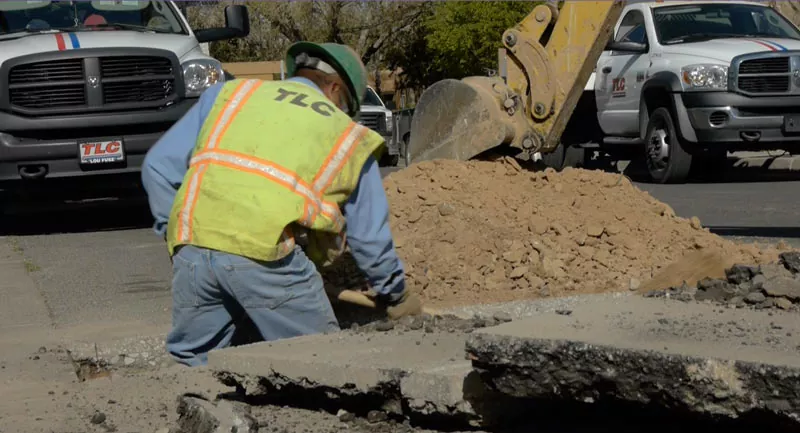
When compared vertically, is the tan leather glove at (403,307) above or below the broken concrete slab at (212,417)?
below

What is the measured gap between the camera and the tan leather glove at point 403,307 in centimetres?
523

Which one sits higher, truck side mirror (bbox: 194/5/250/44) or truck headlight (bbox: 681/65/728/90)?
truck side mirror (bbox: 194/5/250/44)

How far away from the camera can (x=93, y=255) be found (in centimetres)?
944

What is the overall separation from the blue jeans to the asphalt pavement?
1.57 metres

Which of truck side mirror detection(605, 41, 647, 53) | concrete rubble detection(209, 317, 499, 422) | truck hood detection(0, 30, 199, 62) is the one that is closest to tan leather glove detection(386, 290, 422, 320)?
concrete rubble detection(209, 317, 499, 422)

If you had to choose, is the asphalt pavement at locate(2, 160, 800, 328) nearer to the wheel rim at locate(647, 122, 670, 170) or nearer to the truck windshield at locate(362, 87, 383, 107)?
the wheel rim at locate(647, 122, 670, 170)

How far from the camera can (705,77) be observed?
1389 centimetres

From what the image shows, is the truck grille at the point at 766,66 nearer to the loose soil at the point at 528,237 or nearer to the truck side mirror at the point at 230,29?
the truck side mirror at the point at 230,29

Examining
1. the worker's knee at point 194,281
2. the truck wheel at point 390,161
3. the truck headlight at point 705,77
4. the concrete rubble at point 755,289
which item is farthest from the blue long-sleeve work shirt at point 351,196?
the truck wheel at point 390,161

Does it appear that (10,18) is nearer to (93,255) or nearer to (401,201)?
(93,255)

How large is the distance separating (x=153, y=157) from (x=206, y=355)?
0.84 m

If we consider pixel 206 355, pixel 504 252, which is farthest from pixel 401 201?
pixel 206 355

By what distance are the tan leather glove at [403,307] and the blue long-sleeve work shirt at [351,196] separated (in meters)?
0.39

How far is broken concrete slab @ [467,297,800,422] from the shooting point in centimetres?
336
